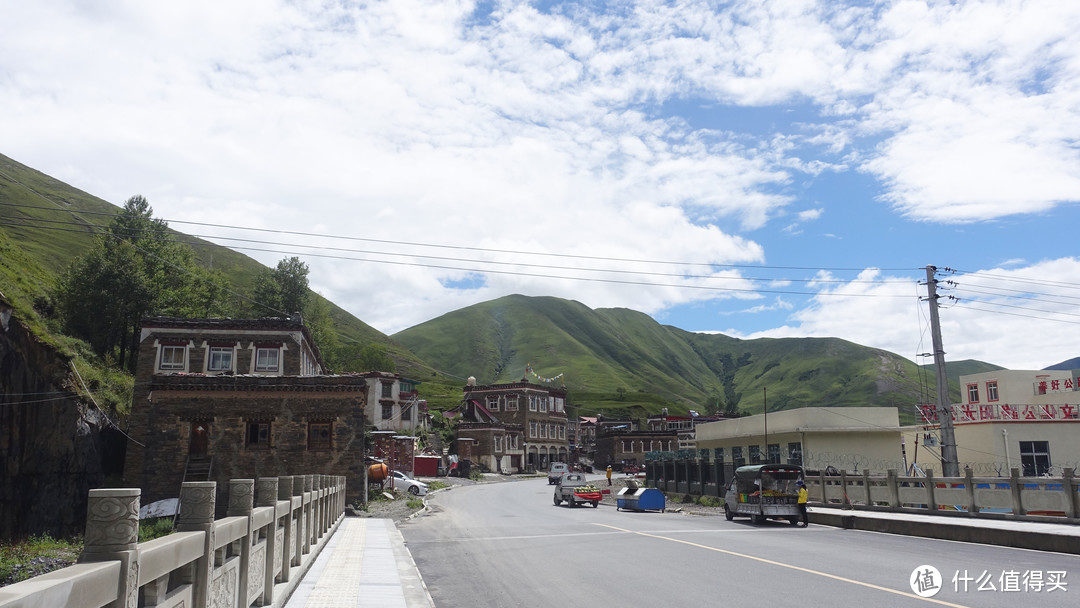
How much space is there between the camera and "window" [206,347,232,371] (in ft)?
155

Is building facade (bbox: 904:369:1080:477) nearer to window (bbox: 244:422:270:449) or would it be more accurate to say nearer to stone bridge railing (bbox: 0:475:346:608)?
window (bbox: 244:422:270:449)

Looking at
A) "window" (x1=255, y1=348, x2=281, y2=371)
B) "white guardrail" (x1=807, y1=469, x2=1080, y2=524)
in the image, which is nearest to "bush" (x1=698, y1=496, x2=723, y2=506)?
"white guardrail" (x1=807, y1=469, x2=1080, y2=524)

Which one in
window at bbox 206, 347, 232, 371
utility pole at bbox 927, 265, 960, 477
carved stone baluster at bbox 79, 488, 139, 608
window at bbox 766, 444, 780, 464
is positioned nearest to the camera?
carved stone baluster at bbox 79, 488, 139, 608

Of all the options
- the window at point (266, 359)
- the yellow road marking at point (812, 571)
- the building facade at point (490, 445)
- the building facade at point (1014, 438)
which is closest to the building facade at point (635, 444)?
the building facade at point (490, 445)

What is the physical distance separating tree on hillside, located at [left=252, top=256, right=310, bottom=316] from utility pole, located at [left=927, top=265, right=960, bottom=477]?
66699 millimetres

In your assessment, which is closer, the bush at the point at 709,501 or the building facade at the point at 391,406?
the bush at the point at 709,501

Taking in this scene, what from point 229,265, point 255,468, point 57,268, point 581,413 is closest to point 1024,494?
point 255,468

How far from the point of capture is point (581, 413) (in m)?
149

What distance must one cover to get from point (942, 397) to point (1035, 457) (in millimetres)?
12892

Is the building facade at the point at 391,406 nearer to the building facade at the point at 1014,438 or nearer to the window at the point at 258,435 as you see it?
the window at the point at 258,435

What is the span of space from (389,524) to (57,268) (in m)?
102

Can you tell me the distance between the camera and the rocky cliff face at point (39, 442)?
3506 cm

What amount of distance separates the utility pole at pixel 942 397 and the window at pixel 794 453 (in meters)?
8.81

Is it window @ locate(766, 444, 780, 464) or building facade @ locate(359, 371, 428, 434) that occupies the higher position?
building facade @ locate(359, 371, 428, 434)
